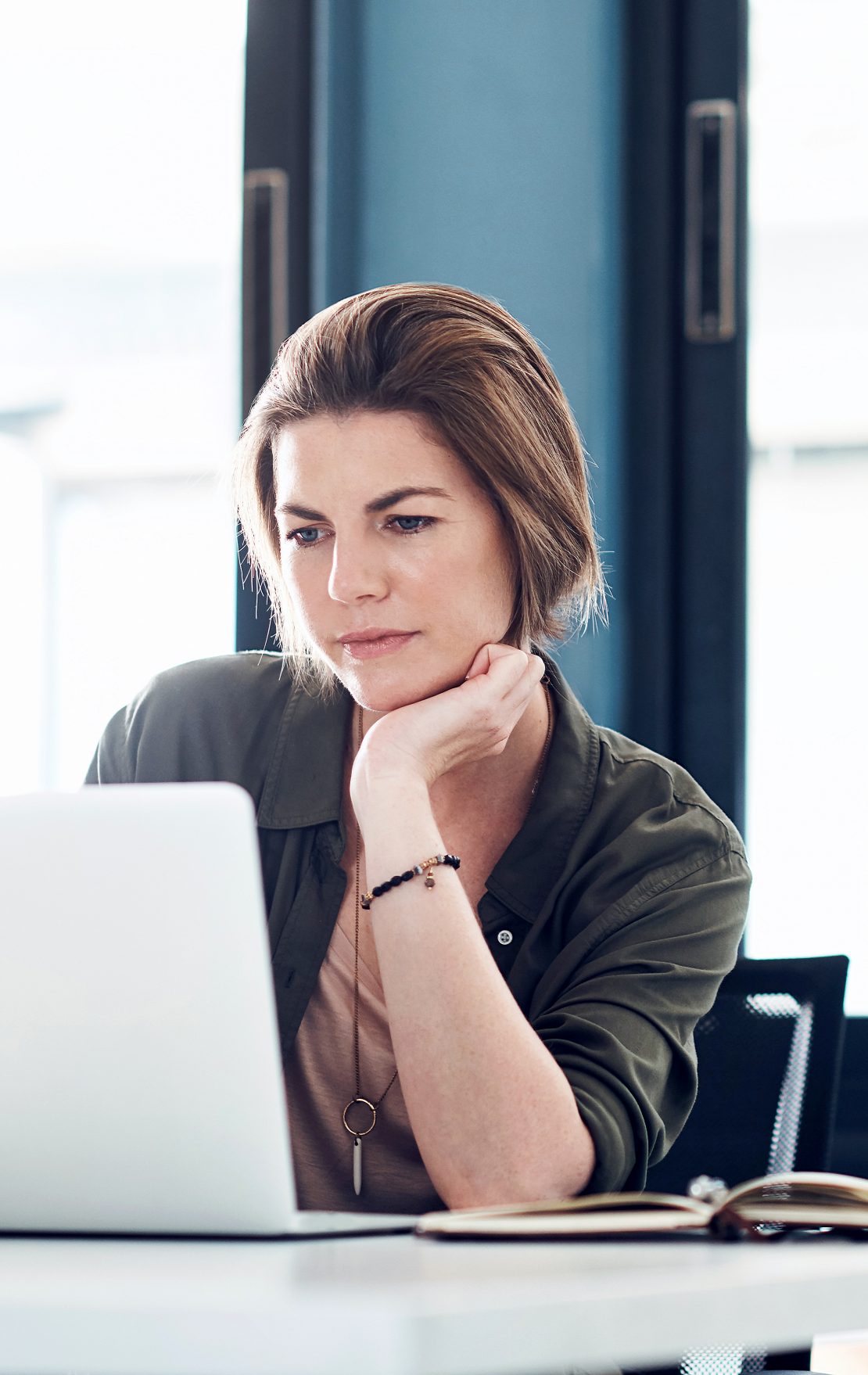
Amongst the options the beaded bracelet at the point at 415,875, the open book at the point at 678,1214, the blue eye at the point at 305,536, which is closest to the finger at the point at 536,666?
the blue eye at the point at 305,536

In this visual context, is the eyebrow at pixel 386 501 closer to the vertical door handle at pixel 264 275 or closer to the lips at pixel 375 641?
the lips at pixel 375 641

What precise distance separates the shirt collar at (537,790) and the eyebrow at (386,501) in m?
0.25

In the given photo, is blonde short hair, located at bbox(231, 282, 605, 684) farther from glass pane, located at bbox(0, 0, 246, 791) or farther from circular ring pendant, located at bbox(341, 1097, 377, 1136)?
glass pane, located at bbox(0, 0, 246, 791)

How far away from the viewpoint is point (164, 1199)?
0.65 m

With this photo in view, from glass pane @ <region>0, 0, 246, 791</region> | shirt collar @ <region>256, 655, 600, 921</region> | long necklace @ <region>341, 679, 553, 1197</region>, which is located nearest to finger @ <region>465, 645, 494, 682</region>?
shirt collar @ <region>256, 655, 600, 921</region>

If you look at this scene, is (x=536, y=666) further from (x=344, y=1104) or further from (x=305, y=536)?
(x=344, y=1104)

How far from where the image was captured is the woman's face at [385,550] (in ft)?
4.16

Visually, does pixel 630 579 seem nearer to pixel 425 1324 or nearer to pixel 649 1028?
pixel 649 1028

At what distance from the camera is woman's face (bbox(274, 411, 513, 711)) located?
4.16ft

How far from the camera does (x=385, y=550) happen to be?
4.18 feet

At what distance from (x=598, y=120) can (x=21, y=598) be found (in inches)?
48.4

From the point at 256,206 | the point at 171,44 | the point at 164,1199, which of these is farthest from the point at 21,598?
the point at 164,1199

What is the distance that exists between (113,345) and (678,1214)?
2013 millimetres

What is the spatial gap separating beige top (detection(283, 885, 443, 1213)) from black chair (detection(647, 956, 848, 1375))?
23cm
